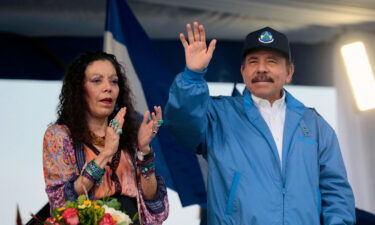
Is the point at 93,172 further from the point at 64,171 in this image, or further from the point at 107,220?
the point at 107,220

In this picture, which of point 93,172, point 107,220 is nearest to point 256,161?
point 93,172

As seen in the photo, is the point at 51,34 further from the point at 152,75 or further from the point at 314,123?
the point at 314,123

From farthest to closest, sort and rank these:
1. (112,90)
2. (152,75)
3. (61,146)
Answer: (152,75)
(112,90)
(61,146)

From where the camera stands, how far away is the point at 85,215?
7.09 ft

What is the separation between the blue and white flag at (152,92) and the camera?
3.90 meters

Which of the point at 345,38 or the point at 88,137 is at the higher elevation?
the point at 345,38

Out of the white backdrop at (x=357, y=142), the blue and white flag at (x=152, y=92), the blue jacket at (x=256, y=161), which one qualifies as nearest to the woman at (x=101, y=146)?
the blue jacket at (x=256, y=161)

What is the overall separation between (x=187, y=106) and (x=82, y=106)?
1.46ft

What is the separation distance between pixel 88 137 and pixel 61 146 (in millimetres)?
130

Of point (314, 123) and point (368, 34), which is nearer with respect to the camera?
point (314, 123)

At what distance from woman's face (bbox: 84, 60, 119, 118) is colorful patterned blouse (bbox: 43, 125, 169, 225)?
0.15 meters

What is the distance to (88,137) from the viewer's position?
8.63ft

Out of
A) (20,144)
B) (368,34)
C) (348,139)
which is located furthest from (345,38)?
(20,144)

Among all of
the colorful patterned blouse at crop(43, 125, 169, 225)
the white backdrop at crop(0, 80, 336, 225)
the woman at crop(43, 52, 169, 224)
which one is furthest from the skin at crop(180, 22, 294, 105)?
the white backdrop at crop(0, 80, 336, 225)
